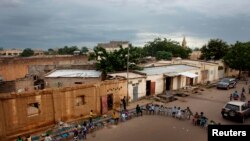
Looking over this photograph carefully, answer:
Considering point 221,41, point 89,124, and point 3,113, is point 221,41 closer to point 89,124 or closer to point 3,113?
point 89,124

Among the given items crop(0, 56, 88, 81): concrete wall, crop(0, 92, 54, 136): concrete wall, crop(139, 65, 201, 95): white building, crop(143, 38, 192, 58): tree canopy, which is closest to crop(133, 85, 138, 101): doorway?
crop(139, 65, 201, 95): white building

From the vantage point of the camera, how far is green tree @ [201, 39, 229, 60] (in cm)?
5450

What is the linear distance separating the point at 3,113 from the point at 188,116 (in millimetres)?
15318

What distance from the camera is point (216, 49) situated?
54.6 metres

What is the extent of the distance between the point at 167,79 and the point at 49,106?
17682mm

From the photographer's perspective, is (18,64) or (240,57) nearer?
(18,64)

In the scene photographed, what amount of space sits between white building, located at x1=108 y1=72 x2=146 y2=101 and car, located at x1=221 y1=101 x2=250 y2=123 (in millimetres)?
9823

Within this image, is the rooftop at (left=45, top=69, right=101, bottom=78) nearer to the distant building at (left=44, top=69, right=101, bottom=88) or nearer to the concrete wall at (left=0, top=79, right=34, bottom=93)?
the distant building at (left=44, top=69, right=101, bottom=88)

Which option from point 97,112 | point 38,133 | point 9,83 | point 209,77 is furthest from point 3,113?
point 209,77

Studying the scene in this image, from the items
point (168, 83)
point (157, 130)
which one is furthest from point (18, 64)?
point (157, 130)

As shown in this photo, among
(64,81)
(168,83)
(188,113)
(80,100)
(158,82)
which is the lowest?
(188,113)

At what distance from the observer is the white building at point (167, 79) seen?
28858 millimetres

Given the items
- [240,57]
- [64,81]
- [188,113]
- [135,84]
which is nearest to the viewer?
[188,113]

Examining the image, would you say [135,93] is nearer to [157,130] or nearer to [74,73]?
[157,130]
